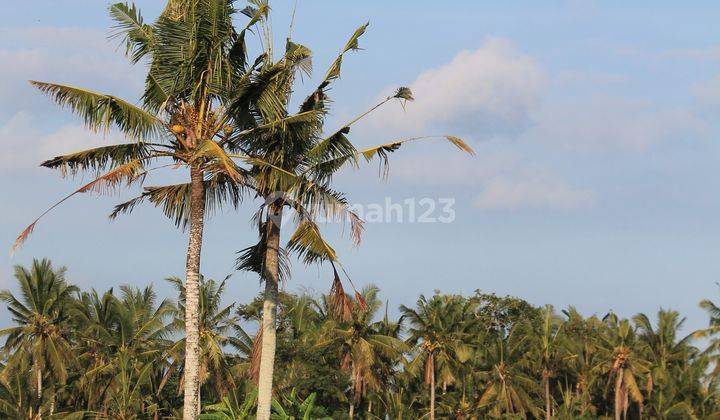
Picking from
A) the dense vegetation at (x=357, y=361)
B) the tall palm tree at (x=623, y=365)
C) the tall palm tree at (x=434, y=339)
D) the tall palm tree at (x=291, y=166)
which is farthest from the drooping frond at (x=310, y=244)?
the tall palm tree at (x=623, y=365)

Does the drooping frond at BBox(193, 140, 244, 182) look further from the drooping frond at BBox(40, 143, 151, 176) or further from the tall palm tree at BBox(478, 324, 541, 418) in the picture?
the tall palm tree at BBox(478, 324, 541, 418)

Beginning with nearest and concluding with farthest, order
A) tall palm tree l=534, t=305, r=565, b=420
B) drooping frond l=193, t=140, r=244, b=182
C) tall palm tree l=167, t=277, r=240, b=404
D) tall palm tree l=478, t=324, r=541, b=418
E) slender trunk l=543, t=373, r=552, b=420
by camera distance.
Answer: drooping frond l=193, t=140, r=244, b=182
tall palm tree l=167, t=277, r=240, b=404
tall palm tree l=478, t=324, r=541, b=418
slender trunk l=543, t=373, r=552, b=420
tall palm tree l=534, t=305, r=565, b=420

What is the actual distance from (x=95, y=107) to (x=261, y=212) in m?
4.00

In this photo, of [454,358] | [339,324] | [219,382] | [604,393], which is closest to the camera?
[219,382]

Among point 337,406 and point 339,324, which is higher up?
point 339,324

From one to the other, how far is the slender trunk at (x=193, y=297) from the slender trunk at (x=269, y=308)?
1448mm

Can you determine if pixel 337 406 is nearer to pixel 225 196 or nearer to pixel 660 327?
pixel 660 327

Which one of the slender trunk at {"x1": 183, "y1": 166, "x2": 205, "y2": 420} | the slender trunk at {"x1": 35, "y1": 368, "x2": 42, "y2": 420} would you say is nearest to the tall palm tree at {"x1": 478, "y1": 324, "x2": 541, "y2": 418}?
the slender trunk at {"x1": 35, "y1": 368, "x2": 42, "y2": 420}

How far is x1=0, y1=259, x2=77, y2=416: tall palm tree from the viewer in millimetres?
46125

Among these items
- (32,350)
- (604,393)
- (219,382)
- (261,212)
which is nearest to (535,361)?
(604,393)

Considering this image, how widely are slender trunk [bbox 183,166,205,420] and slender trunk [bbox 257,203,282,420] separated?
4.75 ft

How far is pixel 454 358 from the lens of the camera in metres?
58.2

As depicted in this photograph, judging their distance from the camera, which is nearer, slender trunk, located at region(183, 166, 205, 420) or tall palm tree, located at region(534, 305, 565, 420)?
slender trunk, located at region(183, 166, 205, 420)

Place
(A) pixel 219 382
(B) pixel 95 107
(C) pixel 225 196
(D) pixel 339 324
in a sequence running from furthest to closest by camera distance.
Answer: (D) pixel 339 324, (A) pixel 219 382, (C) pixel 225 196, (B) pixel 95 107
